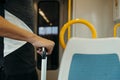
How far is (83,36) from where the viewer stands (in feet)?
9.46

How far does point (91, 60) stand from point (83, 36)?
147 cm

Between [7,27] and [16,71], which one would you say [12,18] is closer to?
[16,71]

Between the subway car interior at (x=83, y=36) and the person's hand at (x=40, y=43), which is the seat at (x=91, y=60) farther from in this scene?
the person's hand at (x=40, y=43)

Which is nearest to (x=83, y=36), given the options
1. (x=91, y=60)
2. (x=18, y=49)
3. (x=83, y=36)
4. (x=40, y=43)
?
(x=83, y=36)

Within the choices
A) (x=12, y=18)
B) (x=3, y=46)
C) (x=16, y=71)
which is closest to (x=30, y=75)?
(x=16, y=71)

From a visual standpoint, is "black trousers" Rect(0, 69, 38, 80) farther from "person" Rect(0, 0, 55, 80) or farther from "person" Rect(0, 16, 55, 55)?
"person" Rect(0, 16, 55, 55)

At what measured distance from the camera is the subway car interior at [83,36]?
4.62 feet

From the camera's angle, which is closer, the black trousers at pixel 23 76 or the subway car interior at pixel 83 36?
the black trousers at pixel 23 76

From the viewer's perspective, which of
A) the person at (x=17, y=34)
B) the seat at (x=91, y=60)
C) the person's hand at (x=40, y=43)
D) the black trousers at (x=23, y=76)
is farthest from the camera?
the seat at (x=91, y=60)

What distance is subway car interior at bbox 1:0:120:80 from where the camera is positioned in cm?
141

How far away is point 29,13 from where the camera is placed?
4.00 ft

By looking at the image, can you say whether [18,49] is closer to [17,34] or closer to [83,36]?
[17,34]

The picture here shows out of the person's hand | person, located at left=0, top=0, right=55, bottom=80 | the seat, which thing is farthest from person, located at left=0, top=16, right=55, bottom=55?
the seat

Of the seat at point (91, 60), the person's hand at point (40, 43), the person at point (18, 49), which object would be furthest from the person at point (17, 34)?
the seat at point (91, 60)
